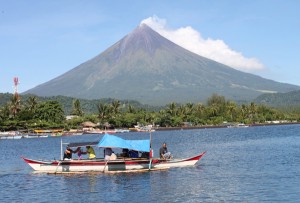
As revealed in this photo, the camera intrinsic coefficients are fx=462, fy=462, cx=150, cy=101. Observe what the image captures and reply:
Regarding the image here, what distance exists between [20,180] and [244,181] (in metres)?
15.0

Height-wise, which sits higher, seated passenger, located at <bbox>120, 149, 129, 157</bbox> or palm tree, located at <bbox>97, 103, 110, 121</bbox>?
palm tree, located at <bbox>97, 103, 110, 121</bbox>

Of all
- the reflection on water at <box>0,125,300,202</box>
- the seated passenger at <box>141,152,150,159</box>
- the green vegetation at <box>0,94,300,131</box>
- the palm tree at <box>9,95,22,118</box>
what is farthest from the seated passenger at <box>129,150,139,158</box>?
the palm tree at <box>9,95,22,118</box>

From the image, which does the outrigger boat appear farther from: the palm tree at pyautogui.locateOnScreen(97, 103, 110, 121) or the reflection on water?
the palm tree at pyautogui.locateOnScreen(97, 103, 110, 121)

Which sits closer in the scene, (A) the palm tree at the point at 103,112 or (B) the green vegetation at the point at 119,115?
(B) the green vegetation at the point at 119,115

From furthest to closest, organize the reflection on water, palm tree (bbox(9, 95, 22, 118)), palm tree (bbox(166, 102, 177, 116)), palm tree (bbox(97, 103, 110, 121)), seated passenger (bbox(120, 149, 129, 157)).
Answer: palm tree (bbox(166, 102, 177, 116)) → palm tree (bbox(97, 103, 110, 121)) → palm tree (bbox(9, 95, 22, 118)) → seated passenger (bbox(120, 149, 129, 157)) → the reflection on water

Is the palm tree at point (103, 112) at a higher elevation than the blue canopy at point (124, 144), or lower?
higher

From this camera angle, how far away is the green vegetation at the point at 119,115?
4405 inches

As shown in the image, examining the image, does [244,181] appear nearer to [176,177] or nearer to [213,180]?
[213,180]

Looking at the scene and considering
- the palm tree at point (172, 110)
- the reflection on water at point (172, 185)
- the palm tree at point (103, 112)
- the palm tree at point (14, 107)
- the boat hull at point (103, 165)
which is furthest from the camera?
the palm tree at point (172, 110)

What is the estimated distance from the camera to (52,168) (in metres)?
33.5

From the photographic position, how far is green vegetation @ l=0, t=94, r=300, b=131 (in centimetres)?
11188

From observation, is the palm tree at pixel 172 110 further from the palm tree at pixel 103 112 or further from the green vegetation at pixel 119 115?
the palm tree at pixel 103 112

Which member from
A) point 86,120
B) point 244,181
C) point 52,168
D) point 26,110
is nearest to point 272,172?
point 244,181

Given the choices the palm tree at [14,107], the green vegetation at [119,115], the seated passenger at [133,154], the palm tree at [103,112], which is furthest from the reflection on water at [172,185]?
the palm tree at [103,112]
